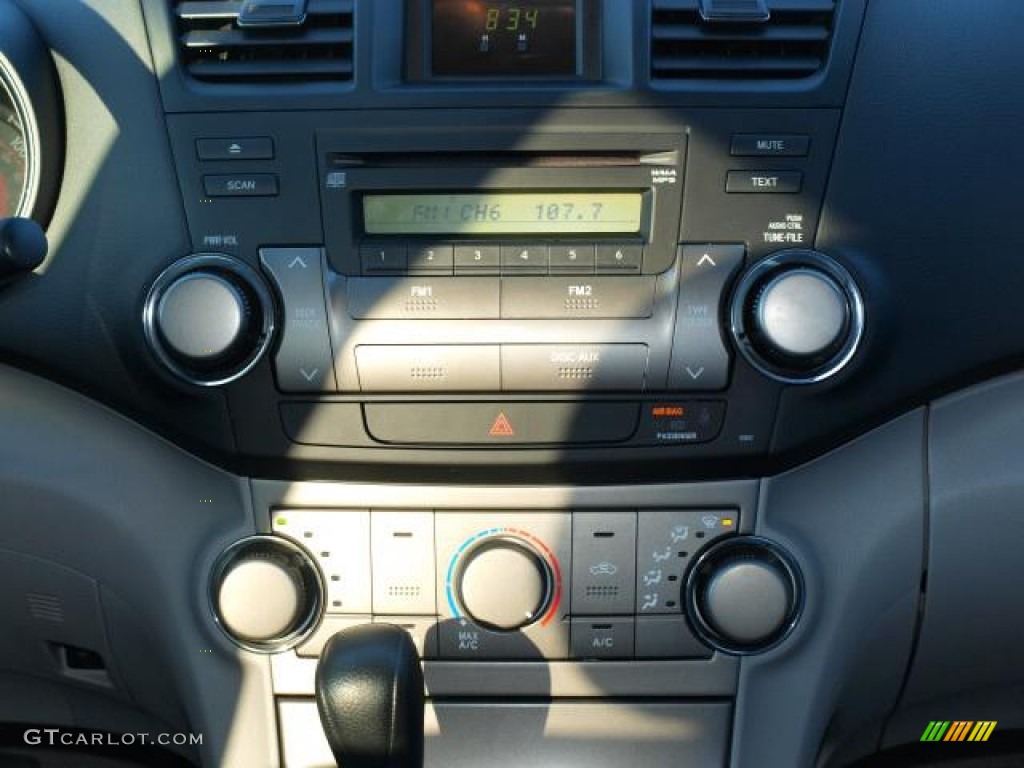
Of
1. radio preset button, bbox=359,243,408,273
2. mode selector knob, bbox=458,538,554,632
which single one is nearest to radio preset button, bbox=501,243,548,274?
radio preset button, bbox=359,243,408,273

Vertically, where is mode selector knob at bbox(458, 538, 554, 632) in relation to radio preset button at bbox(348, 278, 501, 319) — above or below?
below

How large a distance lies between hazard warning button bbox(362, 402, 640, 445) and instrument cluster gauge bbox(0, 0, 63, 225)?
47 centimetres

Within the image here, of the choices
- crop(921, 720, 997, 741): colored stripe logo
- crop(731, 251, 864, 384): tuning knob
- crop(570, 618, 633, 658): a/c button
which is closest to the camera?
crop(731, 251, 864, 384): tuning knob

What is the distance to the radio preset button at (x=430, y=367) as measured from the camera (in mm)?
1264

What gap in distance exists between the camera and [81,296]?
1.32 meters

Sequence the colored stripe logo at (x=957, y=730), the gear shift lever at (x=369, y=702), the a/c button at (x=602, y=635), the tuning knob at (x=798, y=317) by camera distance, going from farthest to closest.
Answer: the colored stripe logo at (x=957, y=730) → the a/c button at (x=602, y=635) → the tuning knob at (x=798, y=317) → the gear shift lever at (x=369, y=702)

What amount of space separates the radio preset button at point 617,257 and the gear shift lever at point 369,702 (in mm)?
494

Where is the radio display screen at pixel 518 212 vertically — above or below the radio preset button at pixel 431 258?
above

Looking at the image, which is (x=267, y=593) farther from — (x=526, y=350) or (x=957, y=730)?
(x=957, y=730)

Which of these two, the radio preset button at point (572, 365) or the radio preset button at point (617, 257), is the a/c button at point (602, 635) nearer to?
the radio preset button at point (572, 365)

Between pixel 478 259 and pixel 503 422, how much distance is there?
0.66 ft

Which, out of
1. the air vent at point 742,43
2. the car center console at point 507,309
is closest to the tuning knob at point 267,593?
the car center console at point 507,309

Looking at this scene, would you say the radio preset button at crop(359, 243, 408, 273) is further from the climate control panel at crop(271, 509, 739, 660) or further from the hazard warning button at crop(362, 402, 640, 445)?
the climate control panel at crop(271, 509, 739, 660)

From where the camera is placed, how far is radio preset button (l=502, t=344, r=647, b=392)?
Answer: 1.26m
